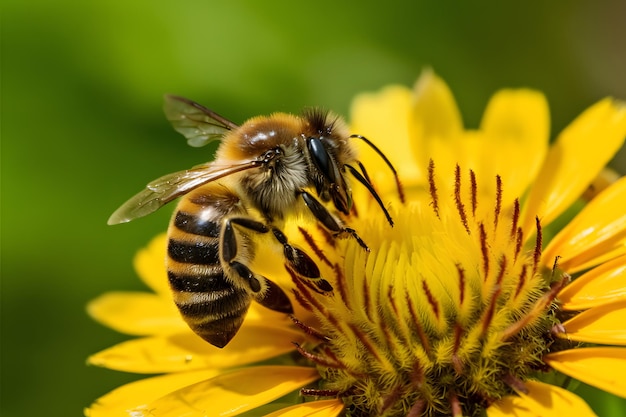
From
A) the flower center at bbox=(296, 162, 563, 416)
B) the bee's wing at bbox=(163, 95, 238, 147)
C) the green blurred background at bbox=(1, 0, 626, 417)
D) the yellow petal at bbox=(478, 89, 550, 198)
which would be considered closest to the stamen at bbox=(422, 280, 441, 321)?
the flower center at bbox=(296, 162, 563, 416)

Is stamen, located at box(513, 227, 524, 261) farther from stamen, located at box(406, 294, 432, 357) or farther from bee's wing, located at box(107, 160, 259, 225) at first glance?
bee's wing, located at box(107, 160, 259, 225)

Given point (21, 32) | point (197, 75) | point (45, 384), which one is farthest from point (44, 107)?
point (45, 384)

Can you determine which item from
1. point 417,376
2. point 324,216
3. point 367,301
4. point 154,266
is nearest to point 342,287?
point 367,301

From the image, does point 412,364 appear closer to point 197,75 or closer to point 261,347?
point 261,347

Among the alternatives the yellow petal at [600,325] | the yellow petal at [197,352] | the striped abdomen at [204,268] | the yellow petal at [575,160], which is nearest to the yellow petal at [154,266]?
the yellow petal at [197,352]

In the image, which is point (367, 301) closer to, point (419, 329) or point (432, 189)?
point (419, 329)
